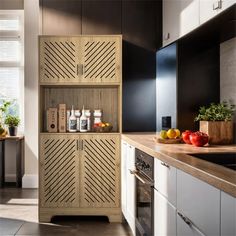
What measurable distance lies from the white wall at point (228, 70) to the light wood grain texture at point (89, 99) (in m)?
1.30

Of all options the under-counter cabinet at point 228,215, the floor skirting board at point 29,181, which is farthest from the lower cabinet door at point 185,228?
the floor skirting board at point 29,181

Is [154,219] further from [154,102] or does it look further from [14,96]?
[14,96]

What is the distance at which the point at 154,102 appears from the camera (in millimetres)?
4441

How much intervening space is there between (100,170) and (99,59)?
1094 millimetres

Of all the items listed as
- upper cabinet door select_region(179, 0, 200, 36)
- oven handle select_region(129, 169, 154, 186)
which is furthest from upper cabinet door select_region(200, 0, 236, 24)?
oven handle select_region(129, 169, 154, 186)

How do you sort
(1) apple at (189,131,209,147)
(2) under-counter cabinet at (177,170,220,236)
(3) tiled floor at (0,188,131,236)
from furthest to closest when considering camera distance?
(3) tiled floor at (0,188,131,236), (1) apple at (189,131,209,147), (2) under-counter cabinet at (177,170,220,236)

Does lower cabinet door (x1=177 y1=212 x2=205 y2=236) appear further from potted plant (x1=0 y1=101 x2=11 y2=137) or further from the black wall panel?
potted plant (x1=0 y1=101 x2=11 y2=137)

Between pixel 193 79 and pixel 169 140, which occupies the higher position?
pixel 193 79

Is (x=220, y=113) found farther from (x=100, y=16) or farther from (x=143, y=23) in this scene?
(x=100, y=16)

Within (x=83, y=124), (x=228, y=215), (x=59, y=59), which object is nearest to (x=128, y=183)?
(x=83, y=124)

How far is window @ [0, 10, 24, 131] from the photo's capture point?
6.48 meters

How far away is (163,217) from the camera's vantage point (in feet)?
8.00

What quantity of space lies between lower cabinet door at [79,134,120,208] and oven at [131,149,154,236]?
0.83m

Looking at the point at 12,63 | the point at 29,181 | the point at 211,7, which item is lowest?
the point at 29,181
